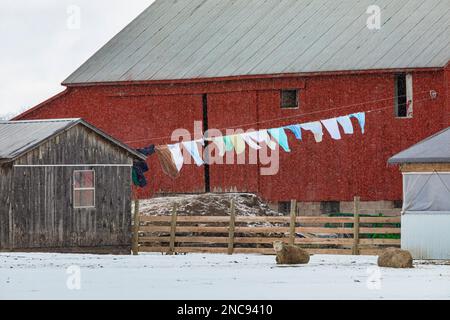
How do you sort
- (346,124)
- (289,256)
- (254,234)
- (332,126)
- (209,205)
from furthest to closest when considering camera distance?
(332,126)
(346,124)
(209,205)
(254,234)
(289,256)

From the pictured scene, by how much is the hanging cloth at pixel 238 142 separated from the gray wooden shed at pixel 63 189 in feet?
24.5

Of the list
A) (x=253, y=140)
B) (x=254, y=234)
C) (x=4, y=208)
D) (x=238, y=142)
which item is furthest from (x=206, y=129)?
(x=4, y=208)

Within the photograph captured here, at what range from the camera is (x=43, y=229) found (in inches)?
1549

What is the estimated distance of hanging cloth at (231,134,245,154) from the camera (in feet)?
161

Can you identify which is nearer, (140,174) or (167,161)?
(140,174)

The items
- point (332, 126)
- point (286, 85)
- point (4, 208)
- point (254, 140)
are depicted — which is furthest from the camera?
point (286, 85)

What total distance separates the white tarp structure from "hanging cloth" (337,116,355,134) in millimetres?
10306

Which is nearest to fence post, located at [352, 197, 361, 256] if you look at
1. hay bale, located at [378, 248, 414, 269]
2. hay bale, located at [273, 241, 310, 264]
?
hay bale, located at [273, 241, 310, 264]

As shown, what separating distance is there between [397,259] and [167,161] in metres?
17.1

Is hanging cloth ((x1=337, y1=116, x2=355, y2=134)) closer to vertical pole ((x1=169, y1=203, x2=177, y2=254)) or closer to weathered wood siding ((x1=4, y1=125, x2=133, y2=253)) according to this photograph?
vertical pole ((x1=169, y1=203, x2=177, y2=254))

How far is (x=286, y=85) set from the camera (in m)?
49.9

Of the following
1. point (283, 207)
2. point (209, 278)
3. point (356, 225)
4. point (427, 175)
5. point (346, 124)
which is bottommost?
point (209, 278)

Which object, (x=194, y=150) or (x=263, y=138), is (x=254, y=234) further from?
(x=194, y=150)
